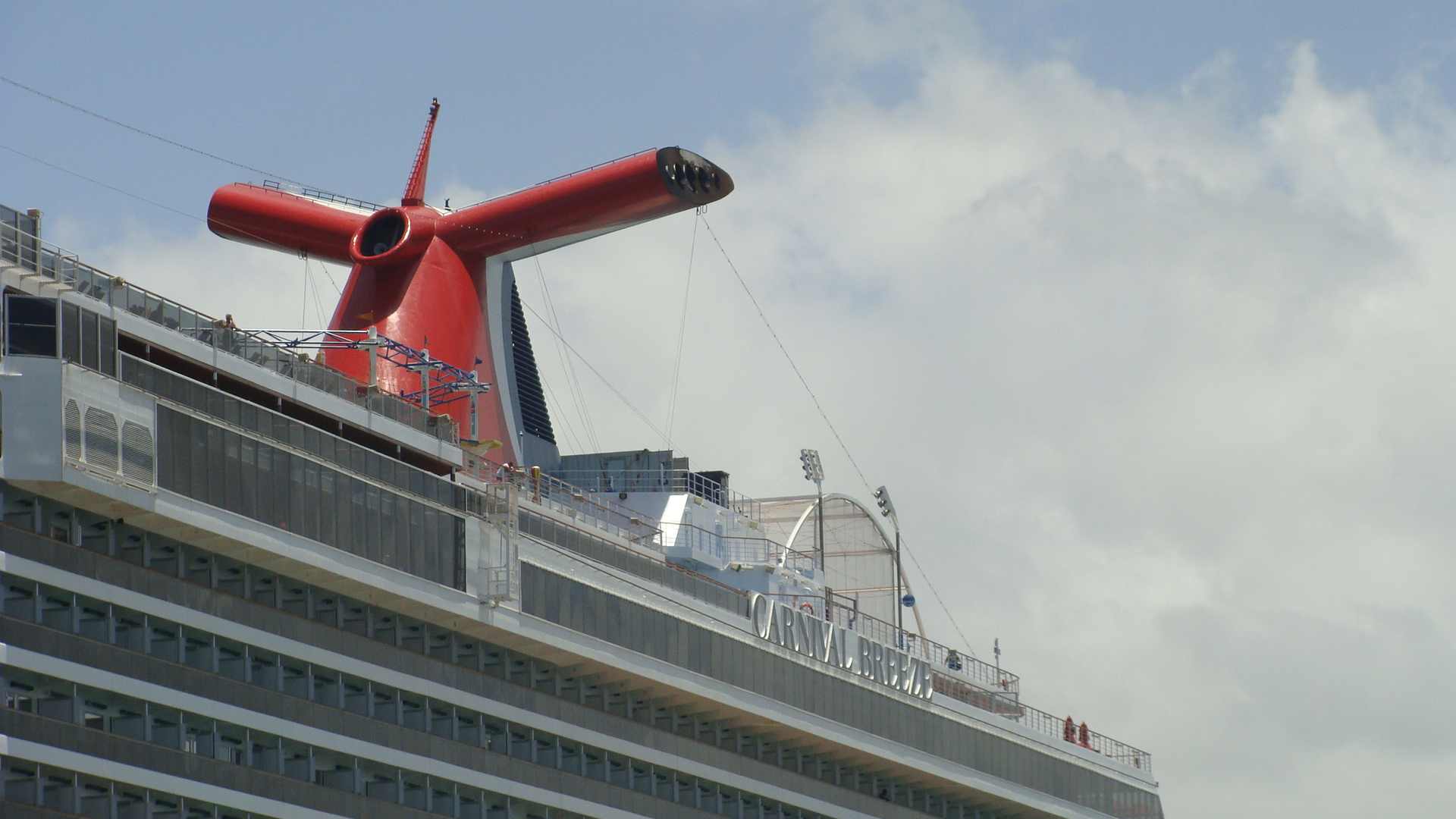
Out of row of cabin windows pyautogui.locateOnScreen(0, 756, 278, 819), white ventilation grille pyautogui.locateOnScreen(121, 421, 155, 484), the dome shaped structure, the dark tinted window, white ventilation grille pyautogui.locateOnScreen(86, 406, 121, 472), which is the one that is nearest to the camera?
row of cabin windows pyautogui.locateOnScreen(0, 756, 278, 819)

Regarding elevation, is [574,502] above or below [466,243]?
below

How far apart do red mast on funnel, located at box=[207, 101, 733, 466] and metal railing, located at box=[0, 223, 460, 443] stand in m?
14.6

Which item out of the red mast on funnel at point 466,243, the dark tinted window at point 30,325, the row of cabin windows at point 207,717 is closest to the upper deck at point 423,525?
the dark tinted window at point 30,325

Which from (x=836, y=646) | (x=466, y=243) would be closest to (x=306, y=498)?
(x=466, y=243)

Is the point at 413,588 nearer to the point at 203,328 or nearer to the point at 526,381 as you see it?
the point at 203,328

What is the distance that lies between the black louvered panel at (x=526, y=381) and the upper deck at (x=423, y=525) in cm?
468

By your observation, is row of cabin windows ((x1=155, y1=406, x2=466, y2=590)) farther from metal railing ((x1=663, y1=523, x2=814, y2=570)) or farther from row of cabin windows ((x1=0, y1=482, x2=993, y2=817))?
metal railing ((x1=663, y1=523, x2=814, y2=570))

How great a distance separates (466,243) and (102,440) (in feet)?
112

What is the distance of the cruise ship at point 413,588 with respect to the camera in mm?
57562

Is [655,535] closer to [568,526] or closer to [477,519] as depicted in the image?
[568,526]

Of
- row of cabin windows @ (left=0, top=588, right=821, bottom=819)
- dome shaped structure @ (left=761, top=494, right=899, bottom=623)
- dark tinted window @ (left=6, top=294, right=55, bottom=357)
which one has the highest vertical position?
dome shaped structure @ (left=761, top=494, right=899, bottom=623)

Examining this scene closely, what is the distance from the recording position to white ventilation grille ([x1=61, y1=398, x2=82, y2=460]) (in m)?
57.0

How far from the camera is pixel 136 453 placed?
193 ft

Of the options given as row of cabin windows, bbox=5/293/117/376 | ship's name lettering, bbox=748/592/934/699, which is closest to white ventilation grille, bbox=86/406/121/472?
row of cabin windows, bbox=5/293/117/376
